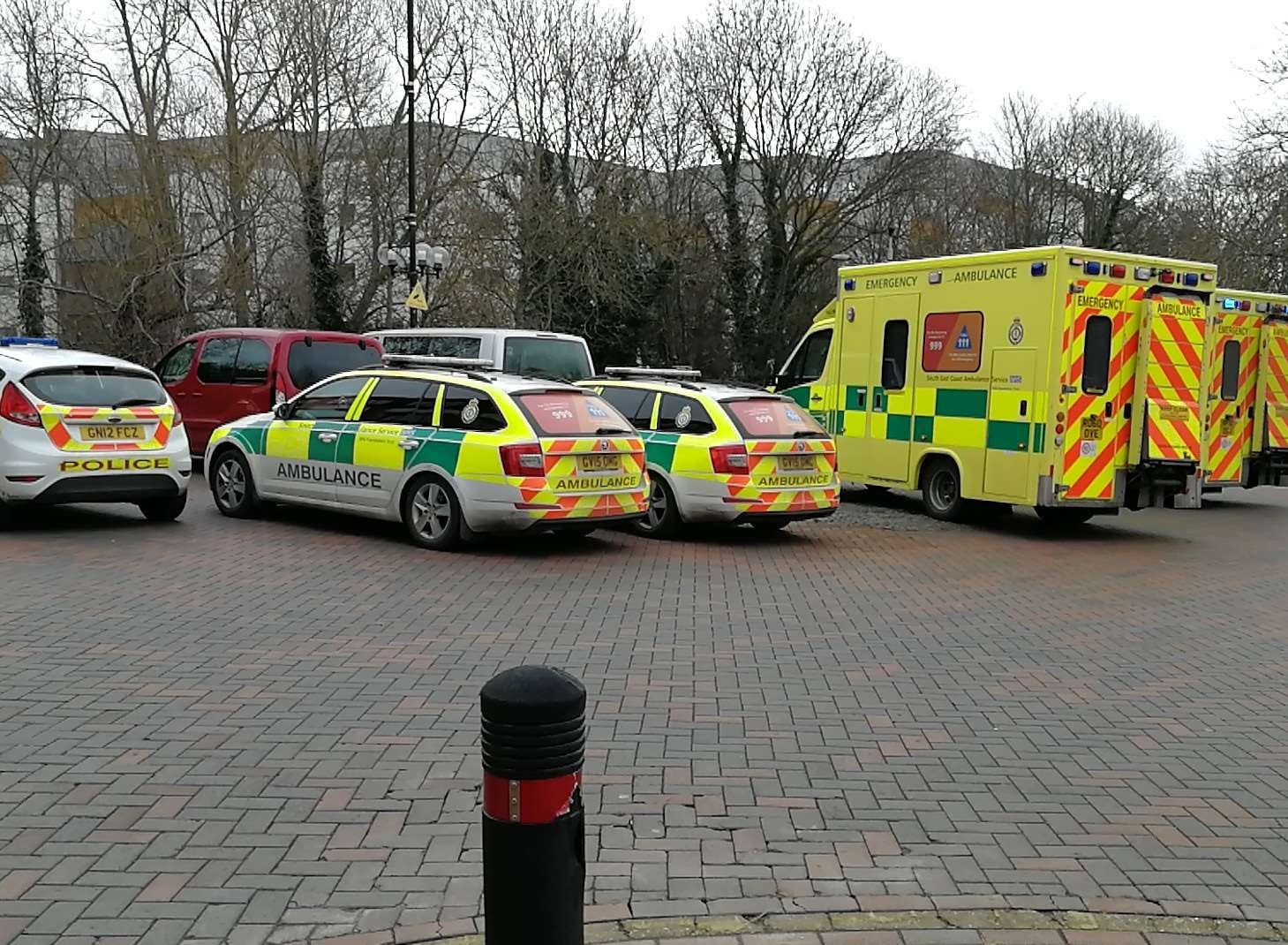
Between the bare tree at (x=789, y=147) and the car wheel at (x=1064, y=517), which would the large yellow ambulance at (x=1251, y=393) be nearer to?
the car wheel at (x=1064, y=517)

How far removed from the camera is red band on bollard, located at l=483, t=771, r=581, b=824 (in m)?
2.74

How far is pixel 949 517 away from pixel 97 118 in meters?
23.1

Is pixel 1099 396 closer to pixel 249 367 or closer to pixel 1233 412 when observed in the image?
→ pixel 1233 412

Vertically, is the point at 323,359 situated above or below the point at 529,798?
above

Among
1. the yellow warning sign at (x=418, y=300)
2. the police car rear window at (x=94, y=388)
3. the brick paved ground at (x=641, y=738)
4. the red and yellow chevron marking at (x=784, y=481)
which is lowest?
the brick paved ground at (x=641, y=738)

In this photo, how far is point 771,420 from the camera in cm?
1162

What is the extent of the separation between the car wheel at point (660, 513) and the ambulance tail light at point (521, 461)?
6.58 feet

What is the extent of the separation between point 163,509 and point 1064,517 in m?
10.2

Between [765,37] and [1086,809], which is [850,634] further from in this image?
[765,37]

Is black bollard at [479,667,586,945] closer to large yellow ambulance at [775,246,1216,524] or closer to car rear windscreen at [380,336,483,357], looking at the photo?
large yellow ambulance at [775,246,1216,524]

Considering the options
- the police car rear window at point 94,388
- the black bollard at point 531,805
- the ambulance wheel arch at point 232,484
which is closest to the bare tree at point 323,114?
the ambulance wheel arch at point 232,484

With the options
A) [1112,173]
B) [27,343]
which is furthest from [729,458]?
[1112,173]

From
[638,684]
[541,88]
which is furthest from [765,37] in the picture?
[638,684]

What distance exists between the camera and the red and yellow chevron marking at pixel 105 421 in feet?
33.3
